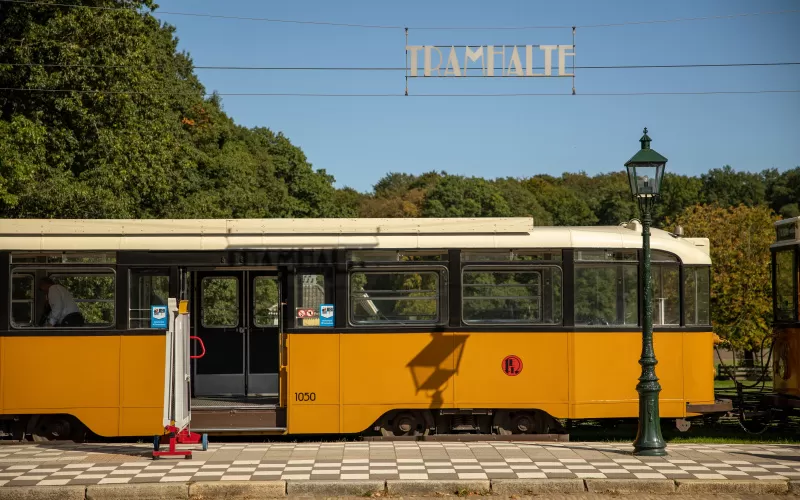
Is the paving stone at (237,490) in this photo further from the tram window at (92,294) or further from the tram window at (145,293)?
the tram window at (92,294)

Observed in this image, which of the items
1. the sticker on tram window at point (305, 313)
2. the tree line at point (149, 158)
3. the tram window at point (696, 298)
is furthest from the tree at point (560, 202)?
the sticker on tram window at point (305, 313)

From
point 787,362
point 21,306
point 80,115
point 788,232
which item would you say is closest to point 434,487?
point 21,306

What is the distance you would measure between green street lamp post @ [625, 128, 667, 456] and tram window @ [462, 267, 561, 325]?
1769 millimetres

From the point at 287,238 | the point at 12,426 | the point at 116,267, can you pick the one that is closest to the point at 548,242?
the point at 287,238

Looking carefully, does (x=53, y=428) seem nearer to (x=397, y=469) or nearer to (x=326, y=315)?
(x=326, y=315)

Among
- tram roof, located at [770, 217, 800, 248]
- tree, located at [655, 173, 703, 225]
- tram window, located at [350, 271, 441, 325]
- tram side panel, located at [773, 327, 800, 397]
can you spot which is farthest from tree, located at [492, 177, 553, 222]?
tram window, located at [350, 271, 441, 325]

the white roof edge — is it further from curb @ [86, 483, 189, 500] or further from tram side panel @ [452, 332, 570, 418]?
curb @ [86, 483, 189, 500]

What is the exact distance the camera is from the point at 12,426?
573 inches

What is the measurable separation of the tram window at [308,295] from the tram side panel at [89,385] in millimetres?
2196

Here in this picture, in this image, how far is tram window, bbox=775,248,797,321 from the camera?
16.4 metres

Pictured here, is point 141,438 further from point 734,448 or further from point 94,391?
point 734,448

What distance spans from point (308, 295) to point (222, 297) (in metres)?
2.20

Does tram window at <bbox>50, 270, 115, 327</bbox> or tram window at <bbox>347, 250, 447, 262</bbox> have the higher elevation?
tram window at <bbox>347, 250, 447, 262</bbox>

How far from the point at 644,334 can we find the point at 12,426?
9.46 metres
